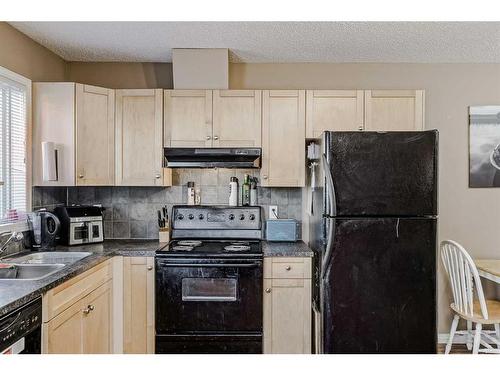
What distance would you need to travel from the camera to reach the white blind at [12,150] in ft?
8.81

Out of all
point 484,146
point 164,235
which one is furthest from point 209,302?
A: point 484,146

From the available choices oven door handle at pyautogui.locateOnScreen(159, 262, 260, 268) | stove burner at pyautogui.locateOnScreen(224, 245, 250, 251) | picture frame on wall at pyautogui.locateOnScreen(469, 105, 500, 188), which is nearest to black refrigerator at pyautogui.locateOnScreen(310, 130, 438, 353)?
oven door handle at pyautogui.locateOnScreen(159, 262, 260, 268)

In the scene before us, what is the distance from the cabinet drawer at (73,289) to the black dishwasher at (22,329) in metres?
0.08

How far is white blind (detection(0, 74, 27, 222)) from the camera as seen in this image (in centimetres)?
269

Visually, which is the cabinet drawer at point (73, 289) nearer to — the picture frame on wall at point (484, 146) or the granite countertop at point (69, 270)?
the granite countertop at point (69, 270)

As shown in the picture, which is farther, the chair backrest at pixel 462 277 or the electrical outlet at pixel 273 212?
the electrical outlet at pixel 273 212

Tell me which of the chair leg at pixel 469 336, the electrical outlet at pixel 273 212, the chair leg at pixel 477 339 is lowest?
the chair leg at pixel 469 336

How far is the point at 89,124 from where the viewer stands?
10.1 ft

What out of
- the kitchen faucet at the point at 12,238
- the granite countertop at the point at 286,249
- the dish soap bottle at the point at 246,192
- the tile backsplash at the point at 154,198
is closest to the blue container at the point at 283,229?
the granite countertop at the point at 286,249

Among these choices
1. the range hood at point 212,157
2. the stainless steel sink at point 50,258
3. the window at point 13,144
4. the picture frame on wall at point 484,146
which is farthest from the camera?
the picture frame on wall at point 484,146

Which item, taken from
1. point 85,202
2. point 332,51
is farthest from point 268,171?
point 85,202

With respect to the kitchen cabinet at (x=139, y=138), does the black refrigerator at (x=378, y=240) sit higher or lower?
lower
